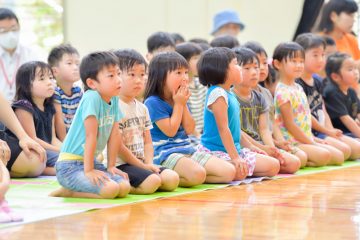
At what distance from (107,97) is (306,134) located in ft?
6.67

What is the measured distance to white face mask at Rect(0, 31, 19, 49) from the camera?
18.5ft

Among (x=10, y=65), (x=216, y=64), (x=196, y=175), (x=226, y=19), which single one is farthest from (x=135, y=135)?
(x=226, y=19)

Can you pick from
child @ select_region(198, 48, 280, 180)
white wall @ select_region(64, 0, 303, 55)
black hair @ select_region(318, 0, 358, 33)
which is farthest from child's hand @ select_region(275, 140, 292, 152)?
white wall @ select_region(64, 0, 303, 55)

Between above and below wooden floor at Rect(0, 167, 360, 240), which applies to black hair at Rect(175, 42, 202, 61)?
above

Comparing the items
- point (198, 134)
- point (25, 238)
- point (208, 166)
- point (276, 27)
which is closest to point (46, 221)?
point (25, 238)

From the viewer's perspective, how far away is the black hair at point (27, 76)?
4750mm

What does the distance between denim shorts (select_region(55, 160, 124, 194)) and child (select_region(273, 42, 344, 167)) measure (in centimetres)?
185

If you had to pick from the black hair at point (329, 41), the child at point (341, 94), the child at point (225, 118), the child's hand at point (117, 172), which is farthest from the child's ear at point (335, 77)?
the child's hand at point (117, 172)

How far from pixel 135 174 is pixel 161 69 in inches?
25.8

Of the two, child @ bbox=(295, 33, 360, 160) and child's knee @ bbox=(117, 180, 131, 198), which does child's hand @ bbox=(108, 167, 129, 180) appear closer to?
child's knee @ bbox=(117, 180, 131, 198)

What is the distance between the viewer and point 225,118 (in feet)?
14.3

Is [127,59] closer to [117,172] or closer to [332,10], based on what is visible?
[117,172]

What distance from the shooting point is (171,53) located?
170 inches

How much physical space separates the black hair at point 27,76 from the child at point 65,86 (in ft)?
0.82
